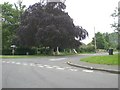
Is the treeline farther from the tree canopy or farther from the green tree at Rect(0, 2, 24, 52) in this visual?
the green tree at Rect(0, 2, 24, 52)

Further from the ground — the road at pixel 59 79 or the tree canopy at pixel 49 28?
the tree canopy at pixel 49 28

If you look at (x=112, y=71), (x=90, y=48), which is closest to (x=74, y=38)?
(x=90, y=48)

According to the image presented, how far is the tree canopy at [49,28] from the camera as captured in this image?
60531mm

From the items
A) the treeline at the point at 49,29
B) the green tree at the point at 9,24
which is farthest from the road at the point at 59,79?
the green tree at the point at 9,24

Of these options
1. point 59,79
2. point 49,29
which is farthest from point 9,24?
point 59,79

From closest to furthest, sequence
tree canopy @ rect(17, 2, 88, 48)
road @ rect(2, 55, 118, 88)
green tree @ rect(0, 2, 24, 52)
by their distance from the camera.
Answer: road @ rect(2, 55, 118, 88), tree canopy @ rect(17, 2, 88, 48), green tree @ rect(0, 2, 24, 52)

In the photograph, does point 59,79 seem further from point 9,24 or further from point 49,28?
point 9,24

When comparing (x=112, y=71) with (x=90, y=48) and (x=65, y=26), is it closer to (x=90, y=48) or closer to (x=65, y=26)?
(x=65, y=26)

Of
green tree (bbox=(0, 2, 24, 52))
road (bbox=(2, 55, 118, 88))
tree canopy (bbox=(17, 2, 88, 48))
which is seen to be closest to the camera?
road (bbox=(2, 55, 118, 88))

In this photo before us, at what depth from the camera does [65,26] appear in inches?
2436

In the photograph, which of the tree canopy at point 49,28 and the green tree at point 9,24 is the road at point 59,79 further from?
the green tree at point 9,24

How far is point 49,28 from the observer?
5969 centimetres

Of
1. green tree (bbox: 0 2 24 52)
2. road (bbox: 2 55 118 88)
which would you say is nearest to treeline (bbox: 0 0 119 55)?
green tree (bbox: 0 2 24 52)

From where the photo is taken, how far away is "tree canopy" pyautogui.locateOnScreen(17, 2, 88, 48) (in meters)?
60.5
